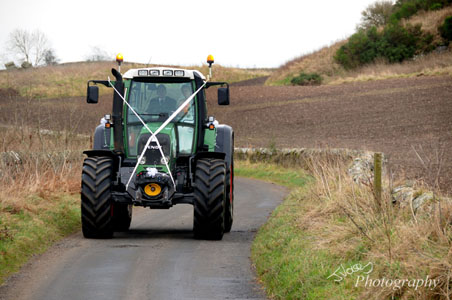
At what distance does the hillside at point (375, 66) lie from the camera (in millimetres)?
52719

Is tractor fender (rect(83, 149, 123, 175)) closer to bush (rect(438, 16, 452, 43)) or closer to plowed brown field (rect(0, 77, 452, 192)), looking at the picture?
plowed brown field (rect(0, 77, 452, 192))

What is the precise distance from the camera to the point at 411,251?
7840mm

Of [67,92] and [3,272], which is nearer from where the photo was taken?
[3,272]

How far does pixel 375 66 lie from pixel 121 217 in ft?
152

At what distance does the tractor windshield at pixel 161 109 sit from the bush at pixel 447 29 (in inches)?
1820

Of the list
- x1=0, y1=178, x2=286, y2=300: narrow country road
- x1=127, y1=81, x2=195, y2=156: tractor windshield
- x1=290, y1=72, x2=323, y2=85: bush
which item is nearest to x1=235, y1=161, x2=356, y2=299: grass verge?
x1=0, y1=178, x2=286, y2=300: narrow country road

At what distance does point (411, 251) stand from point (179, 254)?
14.8 feet

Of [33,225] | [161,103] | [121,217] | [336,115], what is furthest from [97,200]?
[336,115]

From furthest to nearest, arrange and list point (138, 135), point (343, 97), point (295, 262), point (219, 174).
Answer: point (343, 97)
point (138, 135)
point (219, 174)
point (295, 262)

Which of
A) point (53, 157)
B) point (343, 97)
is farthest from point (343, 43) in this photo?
point (53, 157)

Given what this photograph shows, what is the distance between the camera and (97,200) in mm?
12820

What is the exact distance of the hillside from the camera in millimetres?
52719

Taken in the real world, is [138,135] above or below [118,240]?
above

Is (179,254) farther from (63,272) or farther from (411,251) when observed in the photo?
(411,251)
